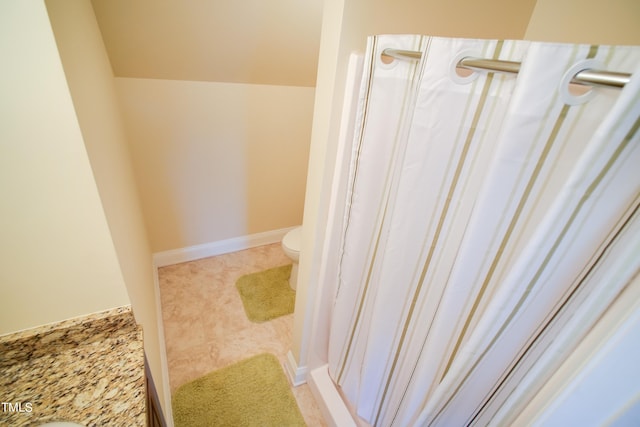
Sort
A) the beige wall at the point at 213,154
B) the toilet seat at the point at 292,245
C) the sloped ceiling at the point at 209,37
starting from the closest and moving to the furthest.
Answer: the sloped ceiling at the point at 209,37 < the beige wall at the point at 213,154 < the toilet seat at the point at 292,245

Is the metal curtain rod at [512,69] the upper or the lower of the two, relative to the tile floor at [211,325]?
upper

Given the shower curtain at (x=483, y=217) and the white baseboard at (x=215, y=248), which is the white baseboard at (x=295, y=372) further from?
the white baseboard at (x=215, y=248)

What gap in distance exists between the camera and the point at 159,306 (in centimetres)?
187

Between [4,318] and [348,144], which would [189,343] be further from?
[348,144]

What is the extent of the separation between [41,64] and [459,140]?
905mm

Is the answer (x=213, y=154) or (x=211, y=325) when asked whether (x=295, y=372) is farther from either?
(x=213, y=154)

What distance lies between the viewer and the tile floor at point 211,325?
1.58m

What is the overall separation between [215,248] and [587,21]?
8.68 ft

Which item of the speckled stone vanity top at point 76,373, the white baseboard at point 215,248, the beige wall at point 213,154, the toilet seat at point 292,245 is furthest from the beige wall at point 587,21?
the white baseboard at point 215,248

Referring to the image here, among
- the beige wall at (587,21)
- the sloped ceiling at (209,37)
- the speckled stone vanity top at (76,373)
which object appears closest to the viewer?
the speckled stone vanity top at (76,373)

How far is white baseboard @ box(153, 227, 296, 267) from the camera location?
227 centimetres

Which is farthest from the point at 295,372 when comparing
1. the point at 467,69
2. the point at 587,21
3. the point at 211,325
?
the point at 587,21

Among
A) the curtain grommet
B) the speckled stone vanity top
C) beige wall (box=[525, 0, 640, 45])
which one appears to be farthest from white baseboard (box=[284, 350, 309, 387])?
beige wall (box=[525, 0, 640, 45])

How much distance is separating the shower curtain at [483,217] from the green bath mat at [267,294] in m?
1.04
